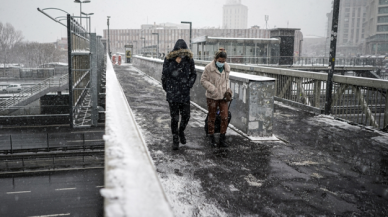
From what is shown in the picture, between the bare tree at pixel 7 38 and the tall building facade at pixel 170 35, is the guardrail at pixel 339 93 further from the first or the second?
the tall building facade at pixel 170 35

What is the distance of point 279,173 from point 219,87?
70.2 inches

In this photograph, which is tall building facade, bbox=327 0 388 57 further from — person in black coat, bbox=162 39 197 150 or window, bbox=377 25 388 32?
person in black coat, bbox=162 39 197 150

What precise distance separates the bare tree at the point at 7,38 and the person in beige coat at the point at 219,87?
378 ft

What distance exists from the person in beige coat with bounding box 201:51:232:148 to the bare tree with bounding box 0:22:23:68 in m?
115

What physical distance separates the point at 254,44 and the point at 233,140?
3423 centimetres

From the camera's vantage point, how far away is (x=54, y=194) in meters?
19.0

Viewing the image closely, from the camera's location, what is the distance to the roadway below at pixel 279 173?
3.35 metres

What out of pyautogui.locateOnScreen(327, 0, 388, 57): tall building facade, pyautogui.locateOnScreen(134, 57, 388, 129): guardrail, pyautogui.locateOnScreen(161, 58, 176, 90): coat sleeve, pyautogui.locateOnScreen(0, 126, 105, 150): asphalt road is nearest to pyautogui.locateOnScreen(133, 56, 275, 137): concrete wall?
pyautogui.locateOnScreen(161, 58, 176, 90): coat sleeve

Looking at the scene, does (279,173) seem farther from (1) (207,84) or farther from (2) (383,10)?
(2) (383,10)

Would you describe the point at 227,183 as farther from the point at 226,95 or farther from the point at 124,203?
the point at 124,203

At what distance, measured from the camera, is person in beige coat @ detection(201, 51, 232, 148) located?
5.46 metres

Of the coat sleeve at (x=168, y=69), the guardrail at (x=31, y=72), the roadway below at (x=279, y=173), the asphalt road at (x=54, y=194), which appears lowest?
→ the asphalt road at (x=54, y=194)

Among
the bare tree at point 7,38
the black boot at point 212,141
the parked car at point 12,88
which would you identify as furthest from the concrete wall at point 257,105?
the bare tree at point 7,38

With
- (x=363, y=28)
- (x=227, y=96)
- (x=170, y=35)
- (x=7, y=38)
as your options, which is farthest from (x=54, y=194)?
(x=363, y=28)
